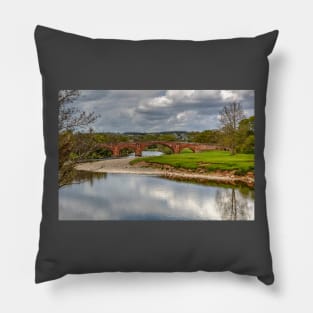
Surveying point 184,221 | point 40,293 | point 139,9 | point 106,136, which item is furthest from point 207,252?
point 139,9

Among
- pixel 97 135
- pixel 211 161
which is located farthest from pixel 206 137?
pixel 97 135

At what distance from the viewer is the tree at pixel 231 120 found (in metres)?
1.59

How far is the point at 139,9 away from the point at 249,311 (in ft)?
3.61

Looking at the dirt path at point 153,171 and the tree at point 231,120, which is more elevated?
the tree at point 231,120

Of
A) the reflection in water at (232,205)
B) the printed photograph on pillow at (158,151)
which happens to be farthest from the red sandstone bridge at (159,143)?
the reflection in water at (232,205)

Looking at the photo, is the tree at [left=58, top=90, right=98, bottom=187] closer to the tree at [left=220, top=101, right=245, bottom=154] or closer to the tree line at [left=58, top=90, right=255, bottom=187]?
the tree line at [left=58, top=90, right=255, bottom=187]

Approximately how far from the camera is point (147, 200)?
158cm

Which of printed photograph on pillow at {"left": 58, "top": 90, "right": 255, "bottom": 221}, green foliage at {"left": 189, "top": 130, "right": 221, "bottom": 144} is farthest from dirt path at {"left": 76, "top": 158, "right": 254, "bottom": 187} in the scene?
green foliage at {"left": 189, "top": 130, "right": 221, "bottom": 144}

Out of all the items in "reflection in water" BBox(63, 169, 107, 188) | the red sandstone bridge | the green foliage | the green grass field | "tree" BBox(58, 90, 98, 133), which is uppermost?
"tree" BBox(58, 90, 98, 133)

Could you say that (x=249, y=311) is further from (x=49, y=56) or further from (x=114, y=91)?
(x=49, y=56)

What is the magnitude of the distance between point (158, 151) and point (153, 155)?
0.02 m

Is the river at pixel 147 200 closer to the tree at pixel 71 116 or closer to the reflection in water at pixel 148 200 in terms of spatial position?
the reflection in water at pixel 148 200

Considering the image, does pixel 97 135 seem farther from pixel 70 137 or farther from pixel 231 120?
pixel 231 120

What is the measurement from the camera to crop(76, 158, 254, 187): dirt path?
160cm
